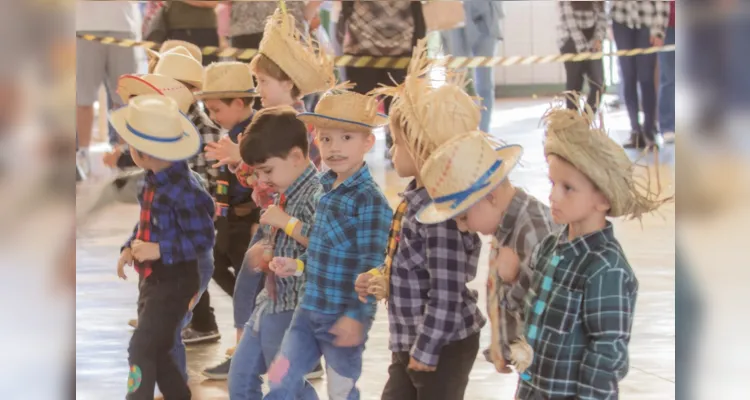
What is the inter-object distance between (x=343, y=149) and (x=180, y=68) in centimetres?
125

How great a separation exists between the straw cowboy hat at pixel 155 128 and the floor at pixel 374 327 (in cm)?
92

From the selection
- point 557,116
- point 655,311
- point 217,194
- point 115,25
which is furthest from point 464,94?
point 115,25

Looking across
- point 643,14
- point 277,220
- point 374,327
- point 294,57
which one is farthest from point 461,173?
point 643,14

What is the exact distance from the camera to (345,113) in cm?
315

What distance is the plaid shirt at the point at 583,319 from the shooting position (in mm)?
2475

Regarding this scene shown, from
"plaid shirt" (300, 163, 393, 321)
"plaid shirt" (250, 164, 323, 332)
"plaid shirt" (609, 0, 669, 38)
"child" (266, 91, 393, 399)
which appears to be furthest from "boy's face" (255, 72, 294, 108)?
"plaid shirt" (609, 0, 669, 38)

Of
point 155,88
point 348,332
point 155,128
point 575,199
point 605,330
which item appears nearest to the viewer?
point 605,330

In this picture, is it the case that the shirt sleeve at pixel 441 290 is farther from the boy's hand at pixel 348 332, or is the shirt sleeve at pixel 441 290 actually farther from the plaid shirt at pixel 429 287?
the boy's hand at pixel 348 332

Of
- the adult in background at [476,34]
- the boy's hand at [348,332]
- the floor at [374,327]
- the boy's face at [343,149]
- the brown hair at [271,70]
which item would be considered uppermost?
the adult in background at [476,34]

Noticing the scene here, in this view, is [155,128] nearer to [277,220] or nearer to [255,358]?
[277,220]

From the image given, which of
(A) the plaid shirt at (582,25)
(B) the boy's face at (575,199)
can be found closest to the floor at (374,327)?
(B) the boy's face at (575,199)

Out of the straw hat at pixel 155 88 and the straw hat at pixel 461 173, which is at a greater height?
the straw hat at pixel 155 88

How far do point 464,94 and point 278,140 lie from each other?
0.67m

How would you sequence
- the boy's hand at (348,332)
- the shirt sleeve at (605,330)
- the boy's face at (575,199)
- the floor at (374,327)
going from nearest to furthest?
1. the shirt sleeve at (605,330)
2. the boy's face at (575,199)
3. the boy's hand at (348,332)
4. the floor at (374,327)
